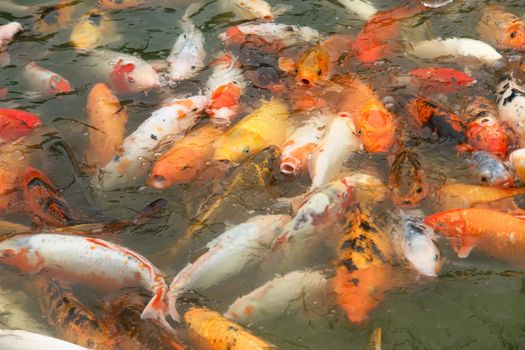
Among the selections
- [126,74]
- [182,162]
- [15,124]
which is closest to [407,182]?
[182,162]

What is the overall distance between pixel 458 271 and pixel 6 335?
3.07 metres

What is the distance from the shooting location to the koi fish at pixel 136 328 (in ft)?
11.9

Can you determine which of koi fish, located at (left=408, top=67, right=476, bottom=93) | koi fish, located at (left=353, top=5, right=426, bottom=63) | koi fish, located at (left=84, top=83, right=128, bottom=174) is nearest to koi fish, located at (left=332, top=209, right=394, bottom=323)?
koi fish, located at (left=408, top=67, right=476, bottom=93)

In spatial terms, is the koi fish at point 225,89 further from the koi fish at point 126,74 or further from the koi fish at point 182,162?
the koi fish at point 126,74

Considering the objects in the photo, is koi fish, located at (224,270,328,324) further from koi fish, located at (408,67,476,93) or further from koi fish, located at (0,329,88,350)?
koi fish, located at (408,67,476,93)

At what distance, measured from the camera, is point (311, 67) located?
5.94m

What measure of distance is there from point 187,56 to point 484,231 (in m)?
3.81

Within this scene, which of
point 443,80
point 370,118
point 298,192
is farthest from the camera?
point 443,80

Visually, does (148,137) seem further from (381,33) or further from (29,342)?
(381,33)

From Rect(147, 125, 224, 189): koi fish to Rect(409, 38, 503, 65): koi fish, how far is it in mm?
2763

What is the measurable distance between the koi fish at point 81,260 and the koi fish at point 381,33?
3521mm

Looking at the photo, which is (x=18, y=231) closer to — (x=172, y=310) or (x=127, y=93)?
(x=172, y=310)

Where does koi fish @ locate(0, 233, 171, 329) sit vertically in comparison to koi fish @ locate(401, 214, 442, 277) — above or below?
below

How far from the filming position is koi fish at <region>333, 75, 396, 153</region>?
521cm
